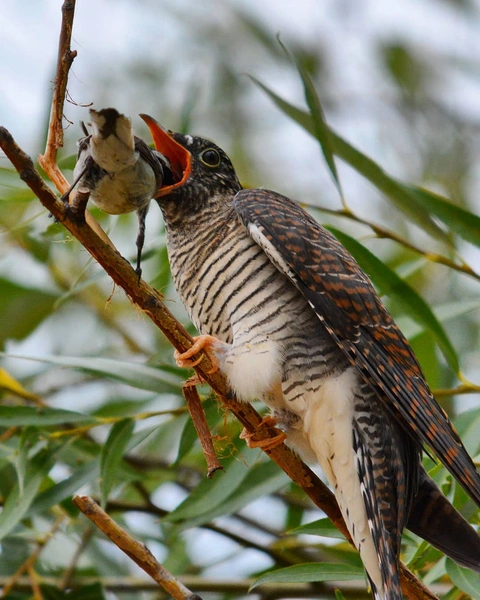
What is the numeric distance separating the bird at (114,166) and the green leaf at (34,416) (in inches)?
32.1

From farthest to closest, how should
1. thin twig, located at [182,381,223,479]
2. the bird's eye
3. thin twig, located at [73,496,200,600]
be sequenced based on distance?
the bird's eye → thin twig, located at [182,381,223,479] → thin twig, located at [73,496,200,600]

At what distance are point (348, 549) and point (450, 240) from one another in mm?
1063

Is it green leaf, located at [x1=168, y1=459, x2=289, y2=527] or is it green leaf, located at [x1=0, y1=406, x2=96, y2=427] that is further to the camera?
green leaf, located at [x1=0, y1=406, x2=96, y2=427]

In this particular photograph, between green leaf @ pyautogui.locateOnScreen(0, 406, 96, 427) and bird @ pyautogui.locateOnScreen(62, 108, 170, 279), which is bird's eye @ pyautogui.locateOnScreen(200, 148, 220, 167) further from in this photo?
green leaf @ pyautogui.locateOnScreen(0, 406, 96, 427)

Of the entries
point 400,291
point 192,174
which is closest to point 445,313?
point 400,291

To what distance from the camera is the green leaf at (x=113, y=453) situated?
7.87 feet

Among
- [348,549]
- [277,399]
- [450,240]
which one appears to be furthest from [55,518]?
[450,240]

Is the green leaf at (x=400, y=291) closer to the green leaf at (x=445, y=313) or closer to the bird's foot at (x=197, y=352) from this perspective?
the green leaf at (x=445, y=313)

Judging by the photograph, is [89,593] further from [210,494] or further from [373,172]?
[373,172]

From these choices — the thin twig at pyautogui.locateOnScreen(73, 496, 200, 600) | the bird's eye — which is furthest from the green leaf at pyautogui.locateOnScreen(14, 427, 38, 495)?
the bird's eye

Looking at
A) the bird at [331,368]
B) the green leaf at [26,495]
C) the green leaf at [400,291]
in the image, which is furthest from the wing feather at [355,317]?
the green leaf at [26,495]

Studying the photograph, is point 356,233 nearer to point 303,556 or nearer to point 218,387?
point 303,556

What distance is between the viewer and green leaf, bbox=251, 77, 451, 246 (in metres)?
2.40

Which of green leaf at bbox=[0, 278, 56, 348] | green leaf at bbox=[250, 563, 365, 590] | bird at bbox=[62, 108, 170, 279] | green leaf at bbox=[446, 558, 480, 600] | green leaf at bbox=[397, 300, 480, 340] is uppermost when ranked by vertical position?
green leaf at bbox=[0, 278, 56, 348]
